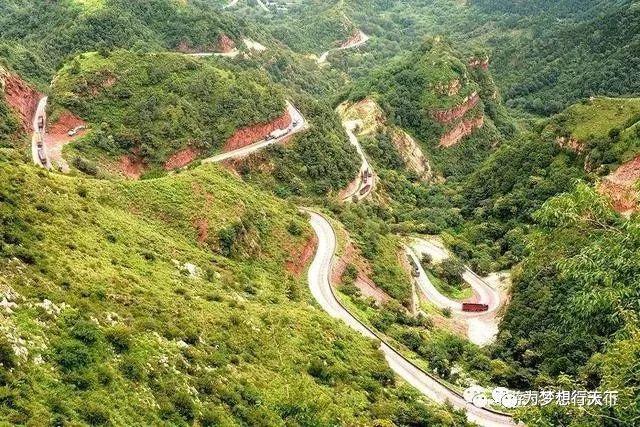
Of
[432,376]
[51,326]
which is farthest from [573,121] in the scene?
[51,326]

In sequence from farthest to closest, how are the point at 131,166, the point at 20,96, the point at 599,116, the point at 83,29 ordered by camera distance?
the point at 83,29 → the point at 599,116 → the point at 20,96 → the point at 131,166

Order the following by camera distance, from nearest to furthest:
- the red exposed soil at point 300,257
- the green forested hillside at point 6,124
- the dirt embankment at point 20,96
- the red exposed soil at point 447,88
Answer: the red exposed soil at point 300,257
the green forested hillside at point 6,124
the dirt embankment at point 20,96
the red exposed soil at point 447,88

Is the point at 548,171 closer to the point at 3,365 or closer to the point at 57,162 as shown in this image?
the point at 57,162

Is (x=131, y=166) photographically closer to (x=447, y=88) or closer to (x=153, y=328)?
(x=153, y=328)

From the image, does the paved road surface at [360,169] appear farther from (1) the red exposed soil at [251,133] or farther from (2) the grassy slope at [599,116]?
(2) the grassy slope at [599,116]

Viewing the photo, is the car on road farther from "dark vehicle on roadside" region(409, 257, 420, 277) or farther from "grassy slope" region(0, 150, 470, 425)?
"dark vehicle on roadside" region(409, 257, 420, 277)

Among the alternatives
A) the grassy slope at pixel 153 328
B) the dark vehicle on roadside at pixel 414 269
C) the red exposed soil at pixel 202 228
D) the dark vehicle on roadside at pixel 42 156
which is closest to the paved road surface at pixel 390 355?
the grassy slope at pixel 153 328

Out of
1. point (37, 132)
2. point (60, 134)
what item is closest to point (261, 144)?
point (60, 134)
